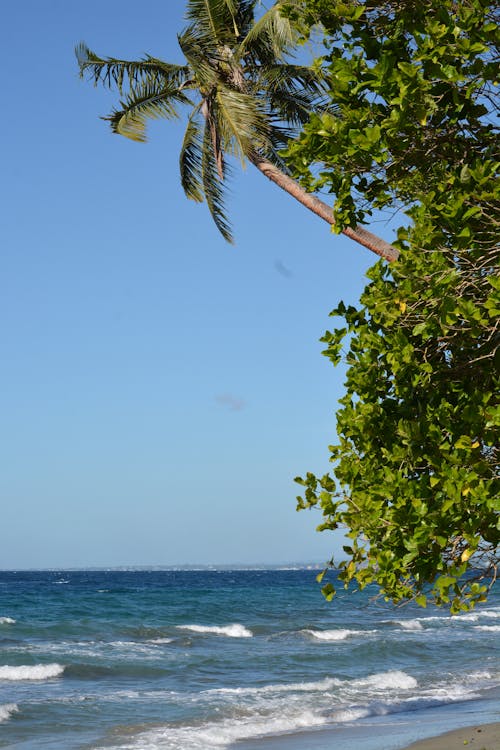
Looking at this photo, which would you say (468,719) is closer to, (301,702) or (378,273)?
(301,702)

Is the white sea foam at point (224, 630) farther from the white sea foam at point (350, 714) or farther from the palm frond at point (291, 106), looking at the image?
the palm frond at point (291, 106)

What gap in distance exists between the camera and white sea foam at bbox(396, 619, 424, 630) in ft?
98.9

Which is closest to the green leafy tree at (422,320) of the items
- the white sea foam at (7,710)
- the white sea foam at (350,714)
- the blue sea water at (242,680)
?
the blue sea water at (242,680)

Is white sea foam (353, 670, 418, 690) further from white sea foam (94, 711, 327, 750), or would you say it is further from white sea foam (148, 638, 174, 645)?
white sea foam (148, 638, 174, 645)

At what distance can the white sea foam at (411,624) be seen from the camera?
1187 inches

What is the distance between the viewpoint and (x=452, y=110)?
5438 mm

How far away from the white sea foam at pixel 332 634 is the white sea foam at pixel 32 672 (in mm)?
9648

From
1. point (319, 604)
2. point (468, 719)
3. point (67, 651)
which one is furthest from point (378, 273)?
point (319, 604)

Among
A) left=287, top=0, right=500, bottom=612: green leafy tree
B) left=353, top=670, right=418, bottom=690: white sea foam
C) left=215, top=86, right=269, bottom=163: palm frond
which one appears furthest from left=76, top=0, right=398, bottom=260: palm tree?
left=353, top=670, right=418, bottom=690: white sea foam

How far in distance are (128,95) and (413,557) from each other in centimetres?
1058

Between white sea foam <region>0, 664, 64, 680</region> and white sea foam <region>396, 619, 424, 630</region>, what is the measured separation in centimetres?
1433

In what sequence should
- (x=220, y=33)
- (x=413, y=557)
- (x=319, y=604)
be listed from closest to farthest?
1. (x=413, y=557)
2. (x=220, y=33)
3. (x=319, y=604)

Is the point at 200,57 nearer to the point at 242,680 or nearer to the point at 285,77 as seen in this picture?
the point at 285,77

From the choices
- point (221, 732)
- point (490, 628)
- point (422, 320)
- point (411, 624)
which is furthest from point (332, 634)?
point (422, 320)
